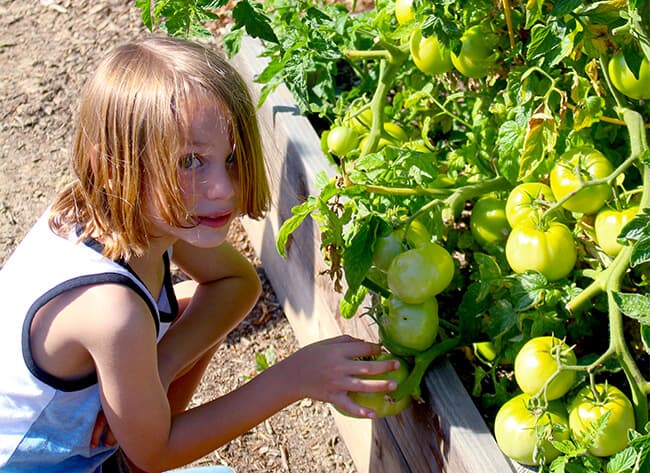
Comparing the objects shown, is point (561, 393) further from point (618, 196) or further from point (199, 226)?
point (199, 226)

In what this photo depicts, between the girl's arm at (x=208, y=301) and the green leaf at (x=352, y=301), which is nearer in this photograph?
the green leaf at (x=352, y=301)

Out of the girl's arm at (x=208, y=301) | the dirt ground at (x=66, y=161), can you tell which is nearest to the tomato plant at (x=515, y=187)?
the girl's arm at (x=208, y=301)

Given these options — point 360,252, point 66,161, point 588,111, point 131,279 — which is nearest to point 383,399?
point 360,252

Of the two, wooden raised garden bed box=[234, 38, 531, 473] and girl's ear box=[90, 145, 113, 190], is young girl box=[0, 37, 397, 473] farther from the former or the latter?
wooden raised garden bed box=[234, 38, 531, 473]

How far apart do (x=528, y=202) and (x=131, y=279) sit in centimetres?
63

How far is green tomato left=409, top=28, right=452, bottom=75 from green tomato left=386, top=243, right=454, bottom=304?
412mm

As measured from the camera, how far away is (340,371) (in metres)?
1.38

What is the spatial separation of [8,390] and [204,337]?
16.1 inches

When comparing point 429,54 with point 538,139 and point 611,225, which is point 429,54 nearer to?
point 538,139

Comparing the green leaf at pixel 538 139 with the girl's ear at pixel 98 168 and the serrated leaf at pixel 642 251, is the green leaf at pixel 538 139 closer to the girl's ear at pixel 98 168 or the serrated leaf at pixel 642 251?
the serrated leaf at pixel 642 251

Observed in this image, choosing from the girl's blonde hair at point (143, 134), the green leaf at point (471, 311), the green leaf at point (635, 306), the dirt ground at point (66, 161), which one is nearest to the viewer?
the green leaf at point (635, 306)

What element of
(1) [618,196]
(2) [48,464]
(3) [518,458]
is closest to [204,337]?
(2) [48,464]

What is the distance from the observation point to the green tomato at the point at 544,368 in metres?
1.21

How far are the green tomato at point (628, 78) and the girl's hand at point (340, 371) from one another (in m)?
0.52
